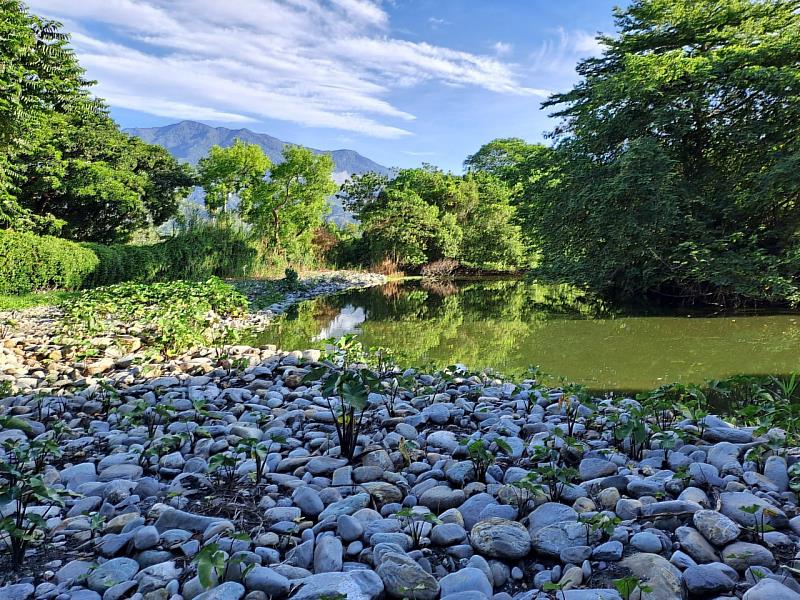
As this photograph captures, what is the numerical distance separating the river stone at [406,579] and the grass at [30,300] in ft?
27.1

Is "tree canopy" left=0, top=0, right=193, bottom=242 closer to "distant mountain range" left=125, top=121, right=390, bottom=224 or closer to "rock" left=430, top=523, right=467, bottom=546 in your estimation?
"rock" left=430, top=523, right=467, bottom=546

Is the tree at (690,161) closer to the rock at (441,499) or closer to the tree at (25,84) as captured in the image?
the rock at (441,499)

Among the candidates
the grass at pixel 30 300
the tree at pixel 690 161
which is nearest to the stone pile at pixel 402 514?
the grass at pixel 30 300

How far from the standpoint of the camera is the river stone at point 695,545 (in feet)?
4.94

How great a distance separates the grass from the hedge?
0.58 m

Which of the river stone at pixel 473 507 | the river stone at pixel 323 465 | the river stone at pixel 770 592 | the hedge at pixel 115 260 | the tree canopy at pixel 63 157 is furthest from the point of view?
the tree canopy at pixel 63 157

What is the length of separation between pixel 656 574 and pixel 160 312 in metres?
6.47

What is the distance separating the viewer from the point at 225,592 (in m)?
1.35

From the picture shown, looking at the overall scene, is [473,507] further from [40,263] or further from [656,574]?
[40,263]

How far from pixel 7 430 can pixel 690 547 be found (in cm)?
330

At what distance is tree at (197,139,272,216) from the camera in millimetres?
18438

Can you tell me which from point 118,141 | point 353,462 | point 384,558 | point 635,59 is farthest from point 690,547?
point 118,141

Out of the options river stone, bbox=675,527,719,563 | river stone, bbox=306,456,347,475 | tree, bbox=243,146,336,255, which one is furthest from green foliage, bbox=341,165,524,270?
river stone, bbox=675,527,719,563

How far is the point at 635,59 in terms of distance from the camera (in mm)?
8797
